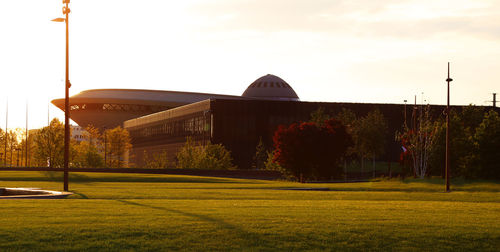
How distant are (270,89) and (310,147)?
312ft

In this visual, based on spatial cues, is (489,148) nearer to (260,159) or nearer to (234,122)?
(260,159)

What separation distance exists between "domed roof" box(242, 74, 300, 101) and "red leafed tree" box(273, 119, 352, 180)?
90614 mm

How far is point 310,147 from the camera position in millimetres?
58438

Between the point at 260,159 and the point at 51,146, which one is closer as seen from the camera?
the point at 51,146

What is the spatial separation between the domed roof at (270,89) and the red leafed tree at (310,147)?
9061 centimetres

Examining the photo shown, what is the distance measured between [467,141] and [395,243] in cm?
4237

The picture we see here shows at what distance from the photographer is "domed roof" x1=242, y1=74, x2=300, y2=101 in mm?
151500

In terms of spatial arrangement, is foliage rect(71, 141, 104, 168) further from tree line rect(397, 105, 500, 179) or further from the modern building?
tree line rect(397, 105, 500, 179)

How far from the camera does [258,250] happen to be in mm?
15492

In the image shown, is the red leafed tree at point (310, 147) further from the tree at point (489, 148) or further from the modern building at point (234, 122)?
the modern building at point (234, 122)

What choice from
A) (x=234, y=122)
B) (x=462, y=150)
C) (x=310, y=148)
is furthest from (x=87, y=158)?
(x=462, y=150)

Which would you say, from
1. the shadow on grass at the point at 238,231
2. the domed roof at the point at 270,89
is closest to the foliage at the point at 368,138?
the shadow on grass at the point at 238,231

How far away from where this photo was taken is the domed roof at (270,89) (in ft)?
497

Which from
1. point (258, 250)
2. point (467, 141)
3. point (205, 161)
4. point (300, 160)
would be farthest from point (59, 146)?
point (258, 250)
